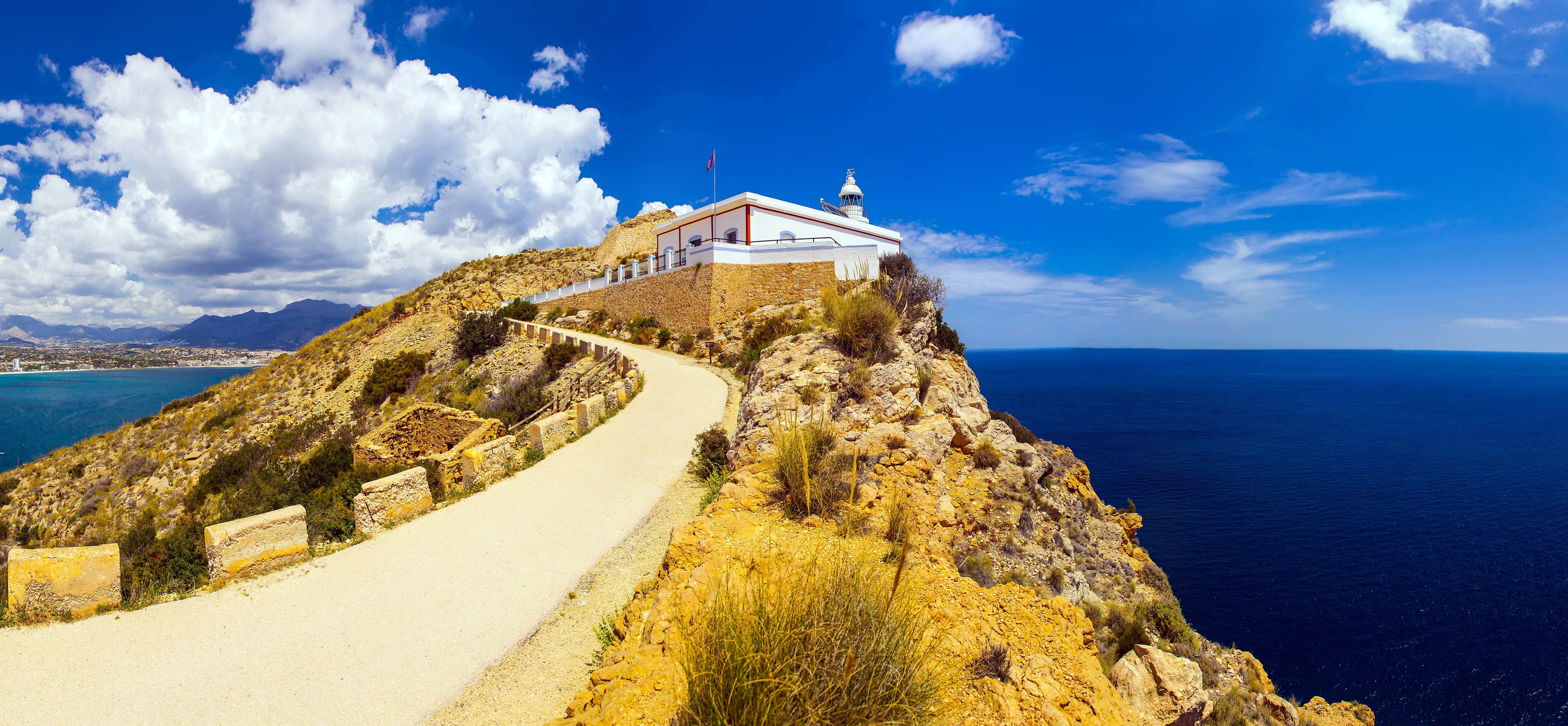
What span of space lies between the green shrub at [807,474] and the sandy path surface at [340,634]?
2.02m

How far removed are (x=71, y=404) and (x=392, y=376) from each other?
5294 centimetres

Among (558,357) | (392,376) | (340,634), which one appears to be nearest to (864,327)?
(340,634)

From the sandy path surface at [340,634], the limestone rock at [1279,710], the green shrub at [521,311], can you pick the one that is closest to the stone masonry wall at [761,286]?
the green shrub at [521,311]

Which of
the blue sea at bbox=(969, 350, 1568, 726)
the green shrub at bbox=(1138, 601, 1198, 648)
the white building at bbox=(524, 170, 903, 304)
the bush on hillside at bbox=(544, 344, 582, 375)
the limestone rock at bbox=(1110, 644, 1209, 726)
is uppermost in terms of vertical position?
the white building at bbox=(524, 170, 903, 304)

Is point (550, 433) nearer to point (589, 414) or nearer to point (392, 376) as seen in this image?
point (589, 414)

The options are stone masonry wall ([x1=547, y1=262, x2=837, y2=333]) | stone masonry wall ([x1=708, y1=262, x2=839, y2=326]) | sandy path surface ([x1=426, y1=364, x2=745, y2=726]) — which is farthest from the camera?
stone masonry wall ([x1=547, y1=262, x2=837, y2=333])

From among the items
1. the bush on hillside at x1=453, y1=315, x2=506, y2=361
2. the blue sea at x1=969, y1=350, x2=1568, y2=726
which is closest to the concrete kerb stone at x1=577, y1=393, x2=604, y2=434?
the bush on hillside at x1=453, y1=315, x2=506, y2=361

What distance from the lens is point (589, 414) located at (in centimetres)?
1066

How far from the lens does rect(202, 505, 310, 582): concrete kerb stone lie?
5121 millimetres

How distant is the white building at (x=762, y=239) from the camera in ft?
71.4

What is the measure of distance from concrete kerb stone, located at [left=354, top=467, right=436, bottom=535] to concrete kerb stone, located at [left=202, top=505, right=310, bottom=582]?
64 centimetres

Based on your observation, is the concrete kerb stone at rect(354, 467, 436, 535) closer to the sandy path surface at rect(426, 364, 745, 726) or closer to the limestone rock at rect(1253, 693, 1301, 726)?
the sandy path surface at rect(426, 364, 745, 726)

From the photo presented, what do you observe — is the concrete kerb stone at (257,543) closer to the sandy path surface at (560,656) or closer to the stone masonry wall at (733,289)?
the sandy path surface at (560,656)

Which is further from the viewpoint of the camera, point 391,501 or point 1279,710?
point 1279,710
